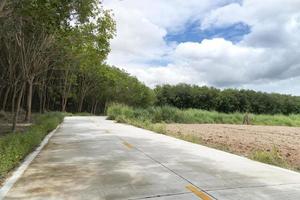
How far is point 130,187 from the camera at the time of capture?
25.6 feet

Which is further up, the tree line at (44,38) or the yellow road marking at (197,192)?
the tree line at (44,38)

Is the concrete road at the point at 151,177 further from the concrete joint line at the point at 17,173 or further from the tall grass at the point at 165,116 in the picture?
the tall grass at the point at 165,116

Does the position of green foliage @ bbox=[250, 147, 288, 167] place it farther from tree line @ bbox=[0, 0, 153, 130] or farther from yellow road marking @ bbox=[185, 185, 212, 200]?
tree line @ bbox=[0, 0, 153, 130]

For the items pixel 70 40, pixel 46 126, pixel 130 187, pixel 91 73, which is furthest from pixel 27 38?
pixel 91 73

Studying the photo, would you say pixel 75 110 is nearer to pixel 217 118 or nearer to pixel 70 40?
pixel 217 118

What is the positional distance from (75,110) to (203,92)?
34.4 meters

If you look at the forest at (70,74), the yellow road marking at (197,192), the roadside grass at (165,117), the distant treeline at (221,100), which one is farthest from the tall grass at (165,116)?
the distant treeline at (221,100)

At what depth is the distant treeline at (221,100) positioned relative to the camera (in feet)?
311

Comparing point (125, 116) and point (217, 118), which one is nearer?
point (125, 116)

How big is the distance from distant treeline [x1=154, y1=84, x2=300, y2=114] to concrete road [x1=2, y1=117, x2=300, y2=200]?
8081 centimetres

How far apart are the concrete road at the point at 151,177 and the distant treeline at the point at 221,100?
265 ft

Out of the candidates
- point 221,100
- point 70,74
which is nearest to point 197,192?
point 70,74

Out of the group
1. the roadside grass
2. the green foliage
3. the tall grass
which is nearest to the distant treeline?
the roadside grass

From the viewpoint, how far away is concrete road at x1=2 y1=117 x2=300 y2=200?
728 centimetres
